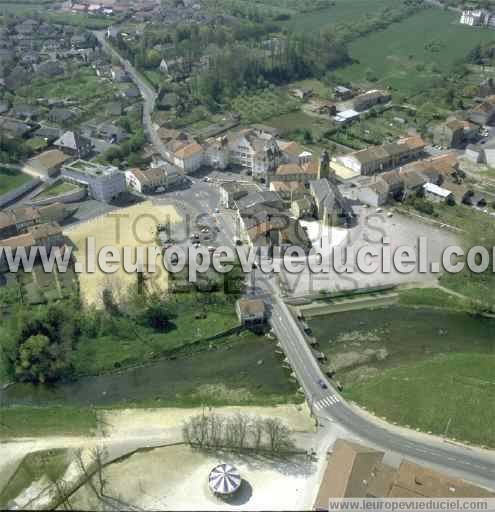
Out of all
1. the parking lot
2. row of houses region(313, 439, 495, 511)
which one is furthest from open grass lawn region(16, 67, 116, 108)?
row of houses region(313, 439, 495, 511)

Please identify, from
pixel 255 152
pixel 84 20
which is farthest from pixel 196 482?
pixel 84 20

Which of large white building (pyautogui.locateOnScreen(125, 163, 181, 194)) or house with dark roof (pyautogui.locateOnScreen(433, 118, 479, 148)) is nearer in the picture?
large white building (pyautogui.locateOnScreen(125, 163, 181, 194))

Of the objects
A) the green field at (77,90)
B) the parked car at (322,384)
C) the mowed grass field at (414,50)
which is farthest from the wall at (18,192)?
the mowed grass field at (414,50)

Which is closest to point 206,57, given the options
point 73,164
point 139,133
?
point 139,133

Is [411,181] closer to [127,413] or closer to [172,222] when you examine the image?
[172,222]

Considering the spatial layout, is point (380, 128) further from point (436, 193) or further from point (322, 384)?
point (322, 384)

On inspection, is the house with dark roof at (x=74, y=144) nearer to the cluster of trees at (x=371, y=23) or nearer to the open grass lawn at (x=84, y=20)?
the cluster of trees at (x=371, y=23)

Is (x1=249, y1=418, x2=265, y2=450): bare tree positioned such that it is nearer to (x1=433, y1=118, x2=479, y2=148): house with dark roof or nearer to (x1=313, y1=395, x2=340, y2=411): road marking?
(x1=313, y1=395, x2=340, y2=411): road marking
